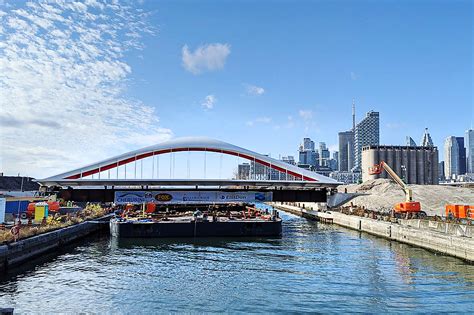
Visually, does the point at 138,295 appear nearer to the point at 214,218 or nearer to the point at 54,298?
the point at 54,298

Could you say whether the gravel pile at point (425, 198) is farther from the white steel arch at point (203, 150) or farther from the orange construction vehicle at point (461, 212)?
the orange construction vehicle at point (461, 212)

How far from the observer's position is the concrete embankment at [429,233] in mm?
30547

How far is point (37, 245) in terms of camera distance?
31.6 m

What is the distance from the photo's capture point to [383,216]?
171 feet

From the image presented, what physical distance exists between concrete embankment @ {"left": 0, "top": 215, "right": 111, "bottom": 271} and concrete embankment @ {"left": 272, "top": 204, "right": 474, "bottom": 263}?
32946 mm

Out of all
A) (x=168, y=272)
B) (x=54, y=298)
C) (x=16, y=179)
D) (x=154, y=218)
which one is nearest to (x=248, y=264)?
(x=168, y=272)

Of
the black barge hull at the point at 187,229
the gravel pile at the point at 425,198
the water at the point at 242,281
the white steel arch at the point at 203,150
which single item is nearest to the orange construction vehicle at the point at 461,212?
the water at the point at 242,281

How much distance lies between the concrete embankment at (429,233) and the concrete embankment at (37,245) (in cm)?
3295

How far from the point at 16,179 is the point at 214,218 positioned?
149 m

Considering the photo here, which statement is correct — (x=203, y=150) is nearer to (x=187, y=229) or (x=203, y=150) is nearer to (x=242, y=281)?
(x=187, y=229)

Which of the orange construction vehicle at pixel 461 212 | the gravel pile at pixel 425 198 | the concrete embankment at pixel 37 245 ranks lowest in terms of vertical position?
the concrete embankment at pixel 37 245

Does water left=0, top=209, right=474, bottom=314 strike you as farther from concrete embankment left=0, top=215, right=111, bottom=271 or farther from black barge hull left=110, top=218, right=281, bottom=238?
black barge hull left=110, top=218, right=281, bottom=238

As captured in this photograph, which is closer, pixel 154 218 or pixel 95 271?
pixel 95 271

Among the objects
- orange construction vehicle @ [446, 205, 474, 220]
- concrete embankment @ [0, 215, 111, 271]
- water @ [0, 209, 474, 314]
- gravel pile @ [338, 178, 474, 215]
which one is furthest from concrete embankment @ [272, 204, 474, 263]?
concrete embankment @ [0, 215, 111, 271]
